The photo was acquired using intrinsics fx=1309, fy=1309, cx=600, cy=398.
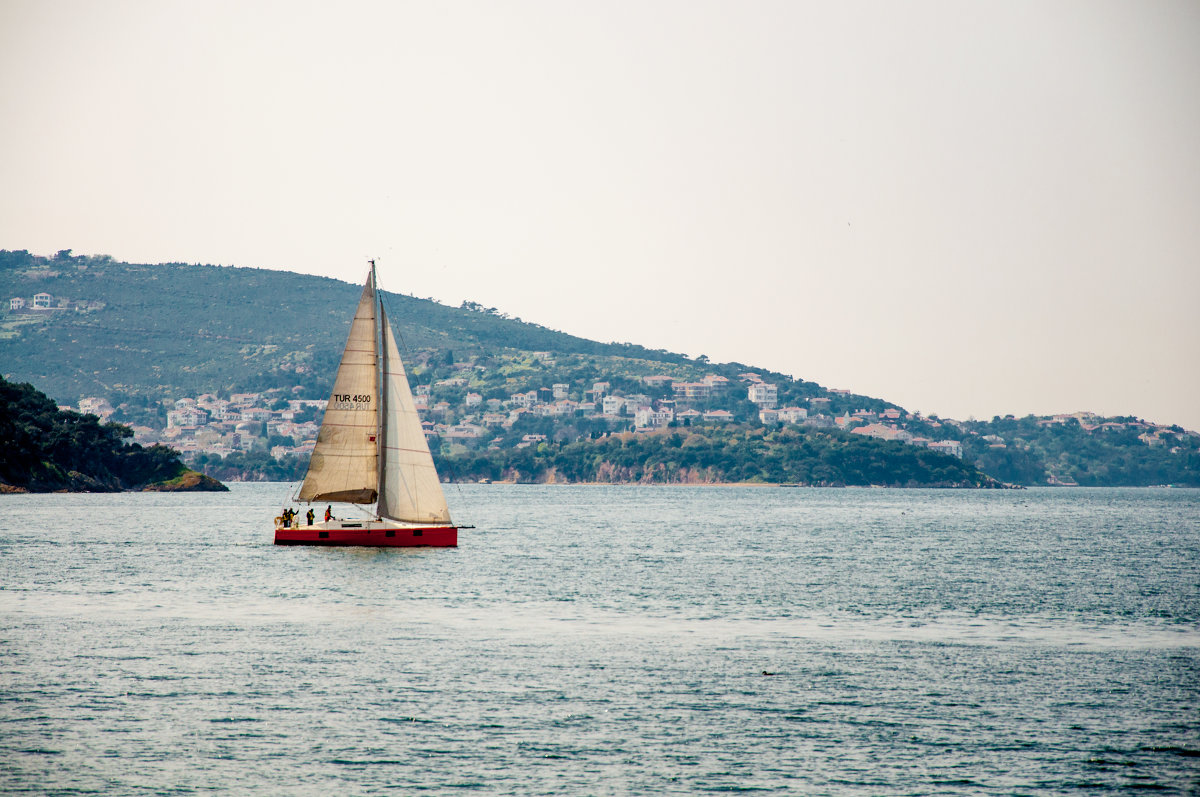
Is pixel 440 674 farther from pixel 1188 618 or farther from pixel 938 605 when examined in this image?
pixel 1188 618

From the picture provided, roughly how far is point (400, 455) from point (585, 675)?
1259 inches

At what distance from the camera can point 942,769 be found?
25047 mm

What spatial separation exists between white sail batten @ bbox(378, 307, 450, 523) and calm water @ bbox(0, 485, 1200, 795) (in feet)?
9.79

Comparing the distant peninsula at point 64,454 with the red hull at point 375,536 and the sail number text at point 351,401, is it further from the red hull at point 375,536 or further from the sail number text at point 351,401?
the sail number text at point 351,401

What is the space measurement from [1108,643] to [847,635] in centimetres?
812

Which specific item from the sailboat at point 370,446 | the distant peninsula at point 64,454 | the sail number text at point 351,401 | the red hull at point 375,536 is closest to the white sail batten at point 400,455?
the sailboat at point 370,446

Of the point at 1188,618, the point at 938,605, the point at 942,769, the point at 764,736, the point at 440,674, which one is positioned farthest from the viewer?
the point at 938,605

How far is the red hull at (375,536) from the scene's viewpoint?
64375mm

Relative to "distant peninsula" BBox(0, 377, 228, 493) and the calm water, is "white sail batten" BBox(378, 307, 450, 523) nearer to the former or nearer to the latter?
the calm water

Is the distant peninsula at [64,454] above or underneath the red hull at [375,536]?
above

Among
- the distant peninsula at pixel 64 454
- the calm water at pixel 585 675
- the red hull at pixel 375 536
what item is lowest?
the calm water at pixel 585 675

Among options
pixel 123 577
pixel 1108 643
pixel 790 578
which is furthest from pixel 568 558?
pixel 1108 643

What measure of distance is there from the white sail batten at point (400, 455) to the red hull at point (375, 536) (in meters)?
0.85

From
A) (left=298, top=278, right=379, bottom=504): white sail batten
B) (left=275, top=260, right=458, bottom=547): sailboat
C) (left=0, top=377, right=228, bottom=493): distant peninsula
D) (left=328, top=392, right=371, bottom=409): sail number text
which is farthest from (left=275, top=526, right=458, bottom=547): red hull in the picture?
(left=0, top=377, right=228, bottom=493): distant peninsula
